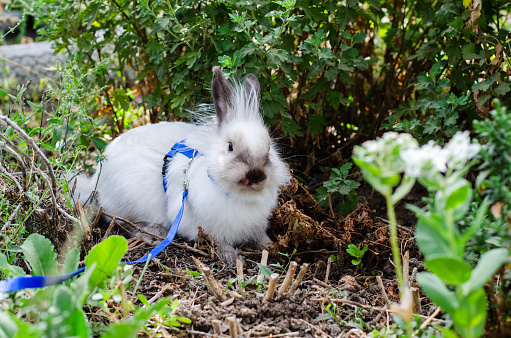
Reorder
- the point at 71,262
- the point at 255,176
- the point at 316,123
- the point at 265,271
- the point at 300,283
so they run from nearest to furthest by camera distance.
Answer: the point at 71,262 → the point at 265,271 → the point at 300,283 → the point at 255,176 → the point at 316,123

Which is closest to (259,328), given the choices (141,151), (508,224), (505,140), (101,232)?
(508,224)

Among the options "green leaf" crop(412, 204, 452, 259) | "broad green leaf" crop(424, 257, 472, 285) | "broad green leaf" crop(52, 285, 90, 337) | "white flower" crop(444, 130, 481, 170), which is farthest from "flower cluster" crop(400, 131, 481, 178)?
"broad green leaf" crop(52, 285, 90, 337)

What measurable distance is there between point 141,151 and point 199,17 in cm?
105

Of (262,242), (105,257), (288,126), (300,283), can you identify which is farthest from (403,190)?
(288,126)

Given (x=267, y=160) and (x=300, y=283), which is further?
(x=267, y=160)

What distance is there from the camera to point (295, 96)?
4215mm

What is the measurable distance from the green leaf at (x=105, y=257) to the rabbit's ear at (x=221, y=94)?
1.34 metres

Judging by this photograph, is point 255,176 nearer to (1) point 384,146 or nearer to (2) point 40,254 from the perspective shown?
(2) point 40,254

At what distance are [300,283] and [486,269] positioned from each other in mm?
1448

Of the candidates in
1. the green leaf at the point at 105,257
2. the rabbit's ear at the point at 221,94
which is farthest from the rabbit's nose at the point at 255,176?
the green leaf at the point at 105,257

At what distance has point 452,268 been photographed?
4.45ft

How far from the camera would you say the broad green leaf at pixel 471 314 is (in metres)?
1.36

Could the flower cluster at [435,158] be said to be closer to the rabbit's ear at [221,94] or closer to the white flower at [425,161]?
the white flower at [425,161]

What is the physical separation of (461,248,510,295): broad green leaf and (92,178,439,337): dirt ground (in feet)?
2.79
